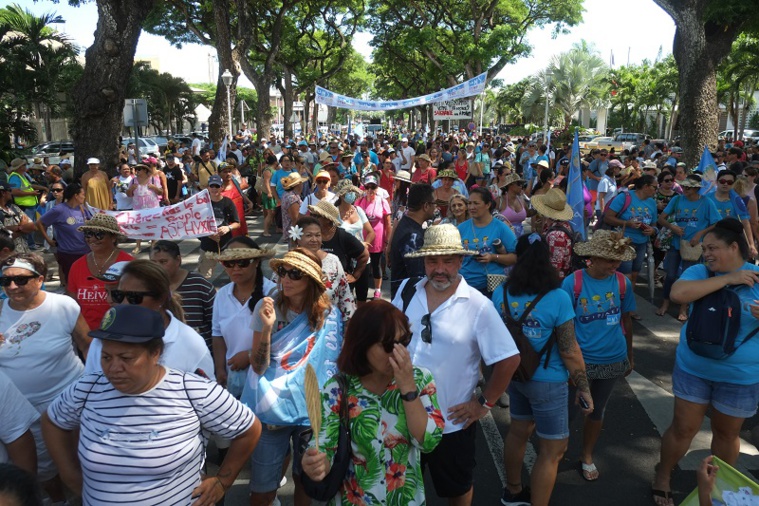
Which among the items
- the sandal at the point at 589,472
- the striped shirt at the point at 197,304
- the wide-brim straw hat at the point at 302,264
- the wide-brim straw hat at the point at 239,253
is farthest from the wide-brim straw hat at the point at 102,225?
the sandal at the point at 589,472

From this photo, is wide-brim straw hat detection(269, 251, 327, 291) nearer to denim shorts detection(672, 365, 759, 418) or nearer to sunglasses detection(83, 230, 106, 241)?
sunglasses detection(83, 230, 106, 241)

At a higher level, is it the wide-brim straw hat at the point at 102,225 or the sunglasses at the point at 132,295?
the wide-brim straw hat at the point at 102,225

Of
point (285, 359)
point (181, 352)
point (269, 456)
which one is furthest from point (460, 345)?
point (181, 352)

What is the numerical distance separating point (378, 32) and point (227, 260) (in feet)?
127

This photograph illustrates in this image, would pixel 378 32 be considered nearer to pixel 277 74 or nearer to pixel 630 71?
pixel 277 74

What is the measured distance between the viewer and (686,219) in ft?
24.0

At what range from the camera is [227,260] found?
355cm

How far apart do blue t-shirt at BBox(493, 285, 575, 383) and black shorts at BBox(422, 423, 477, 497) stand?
0.69 metres

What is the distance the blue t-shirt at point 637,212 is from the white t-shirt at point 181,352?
5.87 m

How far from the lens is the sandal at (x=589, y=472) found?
13.6ft

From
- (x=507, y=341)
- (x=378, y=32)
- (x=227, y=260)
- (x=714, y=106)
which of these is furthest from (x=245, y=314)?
(x=378, y=32)

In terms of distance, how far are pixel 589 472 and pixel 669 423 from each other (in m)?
1.21

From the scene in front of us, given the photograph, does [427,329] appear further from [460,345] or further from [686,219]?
[686,219]

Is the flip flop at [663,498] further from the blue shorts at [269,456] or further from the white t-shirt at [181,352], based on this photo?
the white t-shirt at [181,352]
